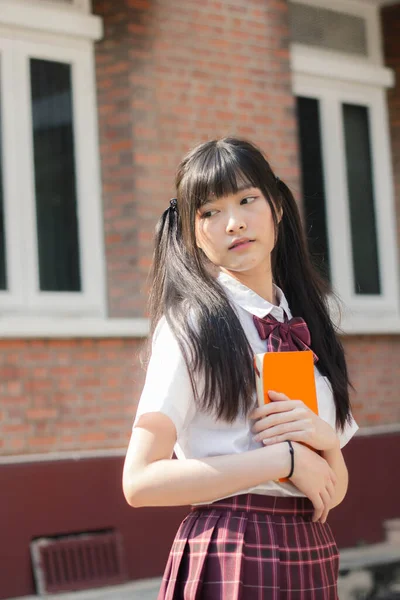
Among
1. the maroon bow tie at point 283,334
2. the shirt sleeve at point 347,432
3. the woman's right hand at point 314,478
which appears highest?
the maroon bow tie at point 283,334

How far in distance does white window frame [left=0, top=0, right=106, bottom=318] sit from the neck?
4.26 meters

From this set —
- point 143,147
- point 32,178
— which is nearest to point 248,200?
point 32,178

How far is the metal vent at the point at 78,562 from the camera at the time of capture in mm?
6079

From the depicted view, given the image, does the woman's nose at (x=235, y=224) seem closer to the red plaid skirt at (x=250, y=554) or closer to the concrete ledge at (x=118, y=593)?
the red plaid skirt at (x=250, y=554)

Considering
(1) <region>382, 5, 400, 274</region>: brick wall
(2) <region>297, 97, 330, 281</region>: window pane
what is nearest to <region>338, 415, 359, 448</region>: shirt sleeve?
(2) <region>297, 97, 330, 281</region>: window pane

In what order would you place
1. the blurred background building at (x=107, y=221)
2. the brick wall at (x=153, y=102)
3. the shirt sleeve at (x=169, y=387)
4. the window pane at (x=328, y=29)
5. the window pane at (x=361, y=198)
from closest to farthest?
the shirt sleeve at (x=169, y=387) < the blurred background building at (x=107, y=221) < the brick wall at (x=153, y=102) < the window pane at (x=328, y=29) < the window pane at (x=361, y=198)

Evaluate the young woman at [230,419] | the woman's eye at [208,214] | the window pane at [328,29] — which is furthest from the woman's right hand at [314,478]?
the window pane at [328,29]

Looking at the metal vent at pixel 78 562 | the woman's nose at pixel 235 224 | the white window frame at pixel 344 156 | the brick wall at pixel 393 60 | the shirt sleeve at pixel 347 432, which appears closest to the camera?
the woman's nose at pixel 235 224

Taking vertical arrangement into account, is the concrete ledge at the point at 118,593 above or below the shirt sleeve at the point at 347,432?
below

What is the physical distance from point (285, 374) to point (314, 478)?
210 mm

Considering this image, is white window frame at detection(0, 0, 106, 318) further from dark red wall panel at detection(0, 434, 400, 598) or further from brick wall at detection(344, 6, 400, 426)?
brick wall at detection(344, 6, 400, 426)

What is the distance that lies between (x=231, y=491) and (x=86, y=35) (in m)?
5.29

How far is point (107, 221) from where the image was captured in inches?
271

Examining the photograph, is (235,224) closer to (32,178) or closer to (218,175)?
(218,175)
